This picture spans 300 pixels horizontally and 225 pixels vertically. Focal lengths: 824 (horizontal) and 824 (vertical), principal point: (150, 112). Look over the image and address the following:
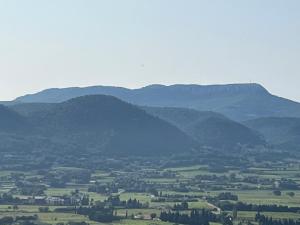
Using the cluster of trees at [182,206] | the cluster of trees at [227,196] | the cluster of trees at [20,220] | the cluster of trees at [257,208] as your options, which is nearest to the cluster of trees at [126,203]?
the cluster of trees at [182,206]

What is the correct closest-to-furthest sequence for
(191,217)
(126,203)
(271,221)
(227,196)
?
(271,221)
(191,217)
(126,203)
(227,196)

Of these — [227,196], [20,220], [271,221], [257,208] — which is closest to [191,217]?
[271,221]

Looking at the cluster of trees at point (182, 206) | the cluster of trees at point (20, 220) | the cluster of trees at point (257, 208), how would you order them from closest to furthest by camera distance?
the cluster of trees at point (20, 220) → the cluster of trees at point (182, 206) → the cluster of trees at point (257, 208)

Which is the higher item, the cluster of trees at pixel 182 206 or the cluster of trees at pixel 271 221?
the cluster of trees at pixel 182 206

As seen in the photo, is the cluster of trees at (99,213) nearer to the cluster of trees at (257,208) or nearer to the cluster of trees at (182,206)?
the cluster of trees at (182,206)

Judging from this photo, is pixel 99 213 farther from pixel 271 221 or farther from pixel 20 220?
pixel 271 221

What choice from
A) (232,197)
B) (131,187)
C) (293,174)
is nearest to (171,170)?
(293,174)

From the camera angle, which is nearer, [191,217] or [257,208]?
[191,217]

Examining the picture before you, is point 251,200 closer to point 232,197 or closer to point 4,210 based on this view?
point 232,197
